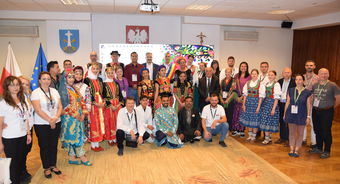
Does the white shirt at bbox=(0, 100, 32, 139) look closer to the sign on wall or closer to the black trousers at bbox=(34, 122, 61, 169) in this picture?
the black trousers at bbox=(34, 122, 61, 169)

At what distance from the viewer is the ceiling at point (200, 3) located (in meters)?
5.29

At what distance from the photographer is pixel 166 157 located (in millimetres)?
A: 3787

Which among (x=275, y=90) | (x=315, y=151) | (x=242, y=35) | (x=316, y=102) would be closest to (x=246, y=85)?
(x=275, y=90)

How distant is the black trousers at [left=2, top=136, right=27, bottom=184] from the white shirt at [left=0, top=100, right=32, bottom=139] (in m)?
0.05

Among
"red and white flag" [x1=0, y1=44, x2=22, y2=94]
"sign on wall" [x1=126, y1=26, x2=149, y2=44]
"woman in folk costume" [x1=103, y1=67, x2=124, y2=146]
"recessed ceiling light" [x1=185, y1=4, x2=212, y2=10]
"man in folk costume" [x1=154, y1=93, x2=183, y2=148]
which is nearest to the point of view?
"red and white flag" [x1=0, y1=44, x2=22, y2=94]

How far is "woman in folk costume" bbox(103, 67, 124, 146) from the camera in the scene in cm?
407

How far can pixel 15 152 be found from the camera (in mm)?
2494

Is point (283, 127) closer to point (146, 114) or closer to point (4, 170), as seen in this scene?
point (146, 114)

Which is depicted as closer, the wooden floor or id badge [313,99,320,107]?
the wooden floor

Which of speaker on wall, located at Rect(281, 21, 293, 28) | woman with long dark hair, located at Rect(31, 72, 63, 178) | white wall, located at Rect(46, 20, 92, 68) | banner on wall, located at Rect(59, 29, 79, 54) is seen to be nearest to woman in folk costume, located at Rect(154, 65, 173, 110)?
woman with long dark hair, located at Rect(31, 72, 63, 178)

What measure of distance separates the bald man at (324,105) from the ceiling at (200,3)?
7.29ft

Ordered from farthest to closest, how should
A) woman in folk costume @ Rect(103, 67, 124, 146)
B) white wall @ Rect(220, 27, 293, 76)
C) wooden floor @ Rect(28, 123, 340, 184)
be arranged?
1. white wall @ Rect(220, 27, 293, 76)
2. woman in folk costume @ Rect(103, 67, 124, 146)
3. wooden floor @ Rect(28, 123, 340, 184)

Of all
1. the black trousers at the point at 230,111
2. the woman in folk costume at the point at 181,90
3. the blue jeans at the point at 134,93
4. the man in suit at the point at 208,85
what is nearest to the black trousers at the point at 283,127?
the black trousers at the point at 230,111

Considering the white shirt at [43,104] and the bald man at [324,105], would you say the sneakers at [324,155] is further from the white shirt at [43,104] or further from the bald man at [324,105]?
the white shirt at [43,104]
